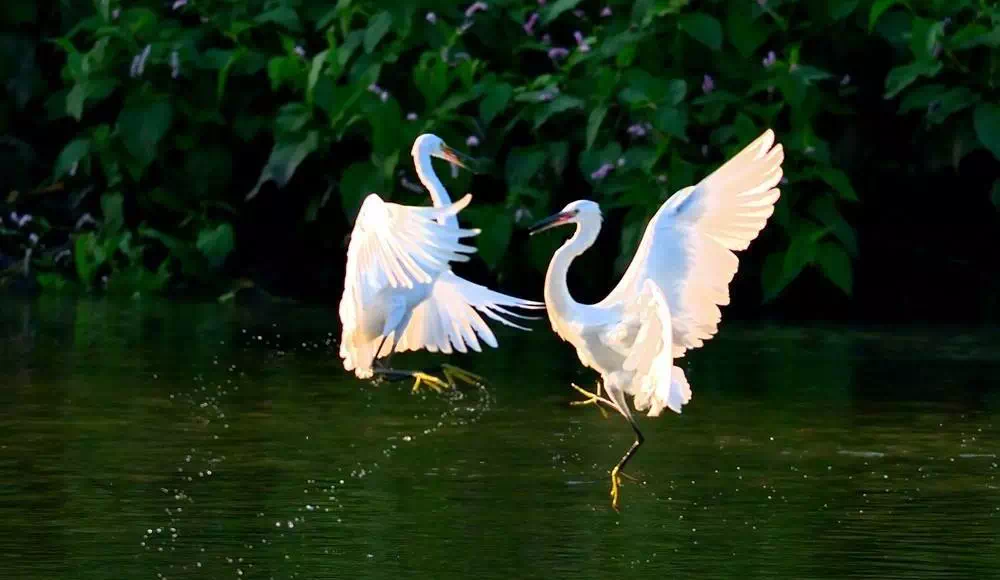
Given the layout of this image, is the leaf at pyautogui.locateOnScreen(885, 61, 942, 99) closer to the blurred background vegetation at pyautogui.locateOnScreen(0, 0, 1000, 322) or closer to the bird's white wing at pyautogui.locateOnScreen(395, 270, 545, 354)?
the blurred background vegetation at pyautogui.locateOnScreen(0, 0, 1000, 322)

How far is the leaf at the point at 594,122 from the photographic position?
1260cm

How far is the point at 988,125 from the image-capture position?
12414 millimetres

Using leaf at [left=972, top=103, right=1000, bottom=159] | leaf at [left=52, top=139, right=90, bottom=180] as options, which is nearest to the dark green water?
leaf at [left=972, top=103, right=1000, bottom=159]

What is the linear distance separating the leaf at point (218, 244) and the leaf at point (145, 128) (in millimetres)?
650

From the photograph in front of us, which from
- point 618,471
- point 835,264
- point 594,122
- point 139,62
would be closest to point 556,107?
point 594,122

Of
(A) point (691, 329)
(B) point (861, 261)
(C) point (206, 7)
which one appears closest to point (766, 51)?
(B) point (861, 261)

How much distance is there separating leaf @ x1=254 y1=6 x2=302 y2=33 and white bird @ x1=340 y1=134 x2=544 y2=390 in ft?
12.2

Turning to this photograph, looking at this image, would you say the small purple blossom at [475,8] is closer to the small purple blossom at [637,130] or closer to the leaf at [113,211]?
the small purple blossom at [637,130]

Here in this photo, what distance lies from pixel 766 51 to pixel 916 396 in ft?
13.8

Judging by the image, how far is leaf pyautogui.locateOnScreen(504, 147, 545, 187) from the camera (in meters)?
12.8

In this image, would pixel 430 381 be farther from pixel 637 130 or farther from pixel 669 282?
pixel 637 130

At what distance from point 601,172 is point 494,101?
34.7 inches

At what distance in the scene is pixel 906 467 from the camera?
7.88 meters

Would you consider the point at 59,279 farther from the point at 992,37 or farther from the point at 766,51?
the point at 992,37
